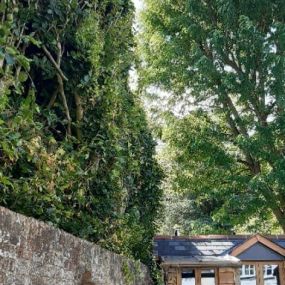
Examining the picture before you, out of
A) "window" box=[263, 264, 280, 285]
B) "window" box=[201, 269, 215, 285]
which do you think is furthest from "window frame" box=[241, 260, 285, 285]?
"window" box=[201, 269, 215, 285]

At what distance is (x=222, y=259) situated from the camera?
11344 millimetres

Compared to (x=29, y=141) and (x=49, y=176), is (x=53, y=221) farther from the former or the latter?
(x=29, y=141)

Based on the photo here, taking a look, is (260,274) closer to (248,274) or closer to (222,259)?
(248,274)

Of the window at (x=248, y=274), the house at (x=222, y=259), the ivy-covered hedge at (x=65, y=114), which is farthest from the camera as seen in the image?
the window at (x=248, y=274)

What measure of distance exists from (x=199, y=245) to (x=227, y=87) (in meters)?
4.91

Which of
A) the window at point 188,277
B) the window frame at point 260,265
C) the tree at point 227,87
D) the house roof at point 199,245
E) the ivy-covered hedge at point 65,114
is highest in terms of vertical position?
the tree at point 227,87

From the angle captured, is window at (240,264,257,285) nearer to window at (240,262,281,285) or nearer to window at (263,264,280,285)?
window at (240,262,281,285)

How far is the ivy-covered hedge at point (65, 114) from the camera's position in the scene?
3.35 metres

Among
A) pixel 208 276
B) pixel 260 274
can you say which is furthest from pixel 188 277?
pixel 260 274

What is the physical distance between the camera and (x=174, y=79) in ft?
43.0

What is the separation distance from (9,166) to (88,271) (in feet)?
3.84

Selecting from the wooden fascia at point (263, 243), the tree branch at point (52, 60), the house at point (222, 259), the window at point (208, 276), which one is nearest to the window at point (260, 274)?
the house at point (222, 259)

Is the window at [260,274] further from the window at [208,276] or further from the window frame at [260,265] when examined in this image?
the window at [208,276]

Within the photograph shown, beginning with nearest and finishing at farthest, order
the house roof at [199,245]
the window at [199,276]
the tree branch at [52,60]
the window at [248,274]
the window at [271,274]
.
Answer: the tree branch at [52,60]
the window at [199,276]
the house roof at [199,245]
the window at [271,274]
the window at [248,274]
